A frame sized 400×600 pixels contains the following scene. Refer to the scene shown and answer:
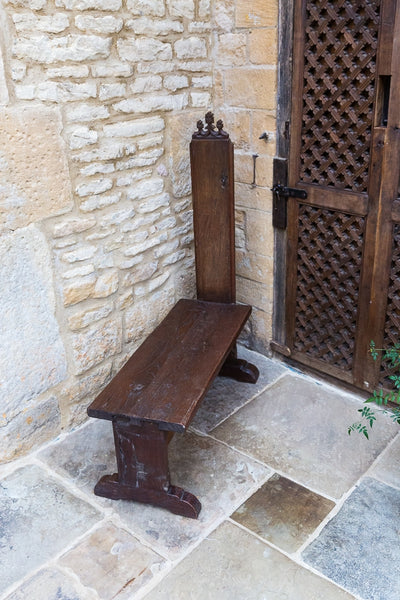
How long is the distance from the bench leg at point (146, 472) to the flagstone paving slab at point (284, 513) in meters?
0.23

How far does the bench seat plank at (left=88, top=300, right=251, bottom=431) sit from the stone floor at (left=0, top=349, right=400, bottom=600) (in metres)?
0.43

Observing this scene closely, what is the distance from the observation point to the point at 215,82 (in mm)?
3004

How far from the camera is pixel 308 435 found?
8.71 feet

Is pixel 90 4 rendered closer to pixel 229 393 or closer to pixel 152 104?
pixel 152 104

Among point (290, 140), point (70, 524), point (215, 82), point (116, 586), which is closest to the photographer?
point (116, 586)

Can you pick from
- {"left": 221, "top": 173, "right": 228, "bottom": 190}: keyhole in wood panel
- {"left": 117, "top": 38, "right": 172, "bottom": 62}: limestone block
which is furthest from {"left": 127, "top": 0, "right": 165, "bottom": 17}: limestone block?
{"left": 221, "top": 173, "right": 228, "bottom": 190}: keyhole in wood panel

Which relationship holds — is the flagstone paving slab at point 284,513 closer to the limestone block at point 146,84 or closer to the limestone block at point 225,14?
the limestone block at point 146,84

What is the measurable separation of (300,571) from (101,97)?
2.09 metres

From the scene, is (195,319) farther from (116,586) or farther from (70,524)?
(116,586)

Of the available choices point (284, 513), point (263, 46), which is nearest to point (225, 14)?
point (263, 46)

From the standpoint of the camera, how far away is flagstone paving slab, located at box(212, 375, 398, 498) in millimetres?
2438

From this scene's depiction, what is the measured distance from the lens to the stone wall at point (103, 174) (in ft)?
7.32

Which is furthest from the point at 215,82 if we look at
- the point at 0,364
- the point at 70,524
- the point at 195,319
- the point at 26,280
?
the point at 70,524

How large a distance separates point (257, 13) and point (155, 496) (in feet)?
7.51
